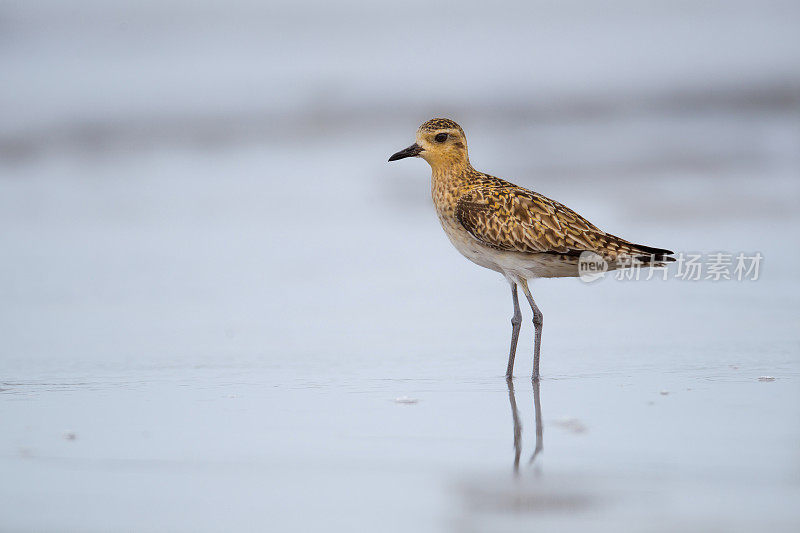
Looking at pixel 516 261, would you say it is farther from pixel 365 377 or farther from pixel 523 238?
pixel 365 377

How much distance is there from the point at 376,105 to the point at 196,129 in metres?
3.23

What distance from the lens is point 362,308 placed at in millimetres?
8594

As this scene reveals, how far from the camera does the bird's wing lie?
6.94 meters

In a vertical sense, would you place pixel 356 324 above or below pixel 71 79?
below

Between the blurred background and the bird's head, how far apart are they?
44.8 inches

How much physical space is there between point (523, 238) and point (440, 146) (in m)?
1.01

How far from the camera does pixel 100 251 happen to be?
10.5 metres

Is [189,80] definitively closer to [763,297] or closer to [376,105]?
[376,105]

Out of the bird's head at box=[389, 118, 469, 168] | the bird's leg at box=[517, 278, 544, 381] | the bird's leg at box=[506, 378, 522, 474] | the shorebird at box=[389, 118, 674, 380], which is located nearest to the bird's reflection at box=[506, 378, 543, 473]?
the bird's leg at box=[506, 378, 522, 474]

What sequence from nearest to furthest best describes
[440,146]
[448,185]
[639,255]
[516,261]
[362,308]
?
[639,255] → [516,261] → [448,185] → [440,146] → [362,308]

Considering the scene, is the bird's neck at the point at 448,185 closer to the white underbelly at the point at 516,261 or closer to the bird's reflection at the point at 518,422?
the white underbelly at the point at 516,261

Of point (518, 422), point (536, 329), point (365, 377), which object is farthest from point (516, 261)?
point (518, 422)

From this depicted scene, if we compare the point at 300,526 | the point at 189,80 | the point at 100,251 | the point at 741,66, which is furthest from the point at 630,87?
the point at 300,526

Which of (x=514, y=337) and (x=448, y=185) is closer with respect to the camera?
(x=514, y=337)
